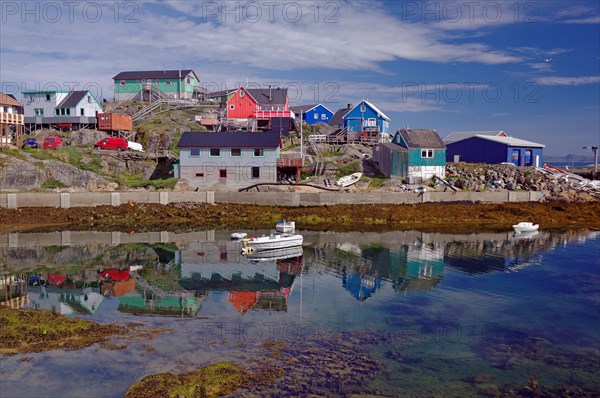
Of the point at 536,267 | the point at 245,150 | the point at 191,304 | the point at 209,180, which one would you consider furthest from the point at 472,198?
the point at 191,304

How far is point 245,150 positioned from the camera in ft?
196

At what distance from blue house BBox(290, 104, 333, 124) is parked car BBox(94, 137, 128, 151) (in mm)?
37078

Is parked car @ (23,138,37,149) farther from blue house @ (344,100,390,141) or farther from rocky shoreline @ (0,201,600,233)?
blue house @ (344,100,390,141)

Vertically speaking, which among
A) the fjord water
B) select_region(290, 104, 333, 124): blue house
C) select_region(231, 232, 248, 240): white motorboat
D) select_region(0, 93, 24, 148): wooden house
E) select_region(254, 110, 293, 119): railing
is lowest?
the fjord water

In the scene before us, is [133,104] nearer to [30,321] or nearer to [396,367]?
[30,321]

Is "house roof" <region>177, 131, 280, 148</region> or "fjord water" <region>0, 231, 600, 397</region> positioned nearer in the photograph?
"fjord water" <region>0, 231, 600, 397</region>

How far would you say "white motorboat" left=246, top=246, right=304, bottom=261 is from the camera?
37438 millimetres

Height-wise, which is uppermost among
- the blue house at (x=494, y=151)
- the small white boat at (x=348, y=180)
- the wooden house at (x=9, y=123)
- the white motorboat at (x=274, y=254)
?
the wooden house at (x=9, y=123)

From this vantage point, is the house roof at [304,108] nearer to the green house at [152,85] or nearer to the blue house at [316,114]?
the blue house at [316,114]

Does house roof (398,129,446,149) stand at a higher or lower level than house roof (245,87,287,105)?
lower

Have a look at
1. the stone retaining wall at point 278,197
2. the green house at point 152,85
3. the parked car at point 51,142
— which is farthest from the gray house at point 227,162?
the green house at point 152,85

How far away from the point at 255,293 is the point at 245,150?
109ft

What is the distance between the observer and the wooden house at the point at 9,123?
65.2 meters

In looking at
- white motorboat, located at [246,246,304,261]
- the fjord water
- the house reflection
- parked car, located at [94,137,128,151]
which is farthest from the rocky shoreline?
parked car, located at [94,137,128,151]
